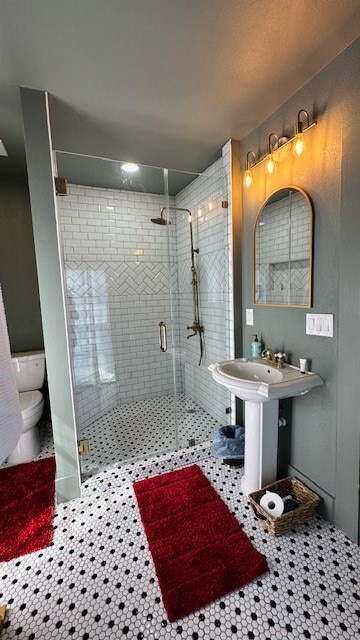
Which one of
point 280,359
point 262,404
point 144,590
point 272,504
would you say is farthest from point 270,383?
point 144,590

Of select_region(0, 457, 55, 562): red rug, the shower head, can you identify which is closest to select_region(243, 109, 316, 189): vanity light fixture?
the shower head

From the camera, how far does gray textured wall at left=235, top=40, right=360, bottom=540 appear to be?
51.8 inches

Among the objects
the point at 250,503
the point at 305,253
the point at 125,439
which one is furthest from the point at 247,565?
the point at 305,253

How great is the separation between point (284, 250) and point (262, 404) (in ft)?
3.41

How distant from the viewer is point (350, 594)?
3.82ft

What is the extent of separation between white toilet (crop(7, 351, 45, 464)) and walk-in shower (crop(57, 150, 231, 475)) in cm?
39

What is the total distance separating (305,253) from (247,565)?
5.73ft

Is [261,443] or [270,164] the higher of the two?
[270,164]

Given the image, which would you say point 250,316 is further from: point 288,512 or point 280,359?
point 288,512

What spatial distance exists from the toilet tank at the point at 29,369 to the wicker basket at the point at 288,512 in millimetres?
2137

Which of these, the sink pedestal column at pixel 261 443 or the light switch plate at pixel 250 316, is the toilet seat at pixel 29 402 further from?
the light switch plate at pixel 250 316

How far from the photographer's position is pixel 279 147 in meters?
1.62

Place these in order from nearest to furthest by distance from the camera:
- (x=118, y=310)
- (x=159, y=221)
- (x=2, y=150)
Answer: (x=2, y=150) < (x=159, y=221) < (x=118, y=310)

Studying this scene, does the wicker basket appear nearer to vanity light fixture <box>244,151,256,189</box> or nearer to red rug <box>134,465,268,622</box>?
red rug <box>134,465,268,622</box>
